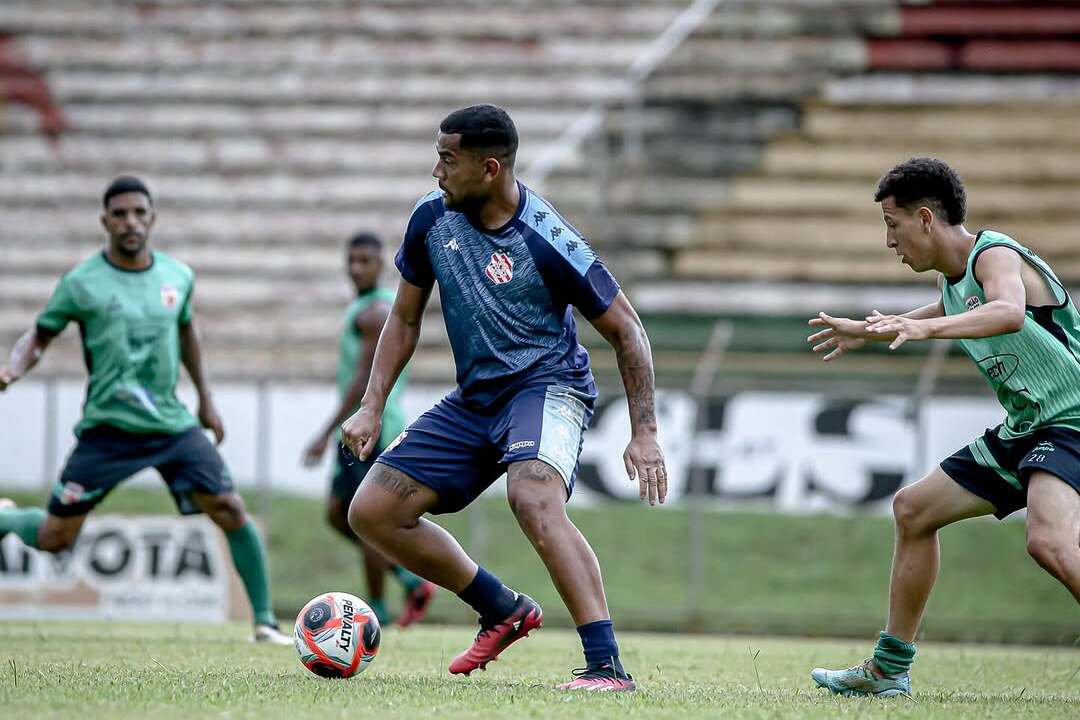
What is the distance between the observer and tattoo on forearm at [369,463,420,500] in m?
5.96

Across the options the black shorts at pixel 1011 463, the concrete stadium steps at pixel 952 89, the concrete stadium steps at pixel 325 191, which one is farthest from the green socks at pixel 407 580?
the concrete stadium steps at pixel 952 89

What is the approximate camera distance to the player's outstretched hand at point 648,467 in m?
5.68

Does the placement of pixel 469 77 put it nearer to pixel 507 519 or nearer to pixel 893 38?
pixel 893 38

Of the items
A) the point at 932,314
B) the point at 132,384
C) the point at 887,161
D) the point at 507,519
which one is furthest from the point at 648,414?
the point at 887,161

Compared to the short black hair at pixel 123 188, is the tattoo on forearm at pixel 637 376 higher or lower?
lower

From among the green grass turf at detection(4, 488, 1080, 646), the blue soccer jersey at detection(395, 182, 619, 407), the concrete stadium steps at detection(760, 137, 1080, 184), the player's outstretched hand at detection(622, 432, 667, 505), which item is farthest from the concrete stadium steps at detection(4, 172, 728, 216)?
the player's outstretched hand at detection(622, 432, 667, 505)

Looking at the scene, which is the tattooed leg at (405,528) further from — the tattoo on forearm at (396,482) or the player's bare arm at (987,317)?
the player's bare arm at (987,317)

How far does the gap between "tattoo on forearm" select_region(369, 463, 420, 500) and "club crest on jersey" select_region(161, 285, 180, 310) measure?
2975 mm

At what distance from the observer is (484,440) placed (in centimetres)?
605

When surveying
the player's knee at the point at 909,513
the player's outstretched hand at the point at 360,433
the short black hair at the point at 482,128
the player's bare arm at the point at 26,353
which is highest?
the short black hair at the point at 482,128

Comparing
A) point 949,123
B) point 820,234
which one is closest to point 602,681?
point 820,234

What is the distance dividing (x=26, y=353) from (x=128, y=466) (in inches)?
32.9

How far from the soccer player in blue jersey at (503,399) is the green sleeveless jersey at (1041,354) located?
1.38m

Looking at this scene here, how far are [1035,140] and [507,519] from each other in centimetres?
808
